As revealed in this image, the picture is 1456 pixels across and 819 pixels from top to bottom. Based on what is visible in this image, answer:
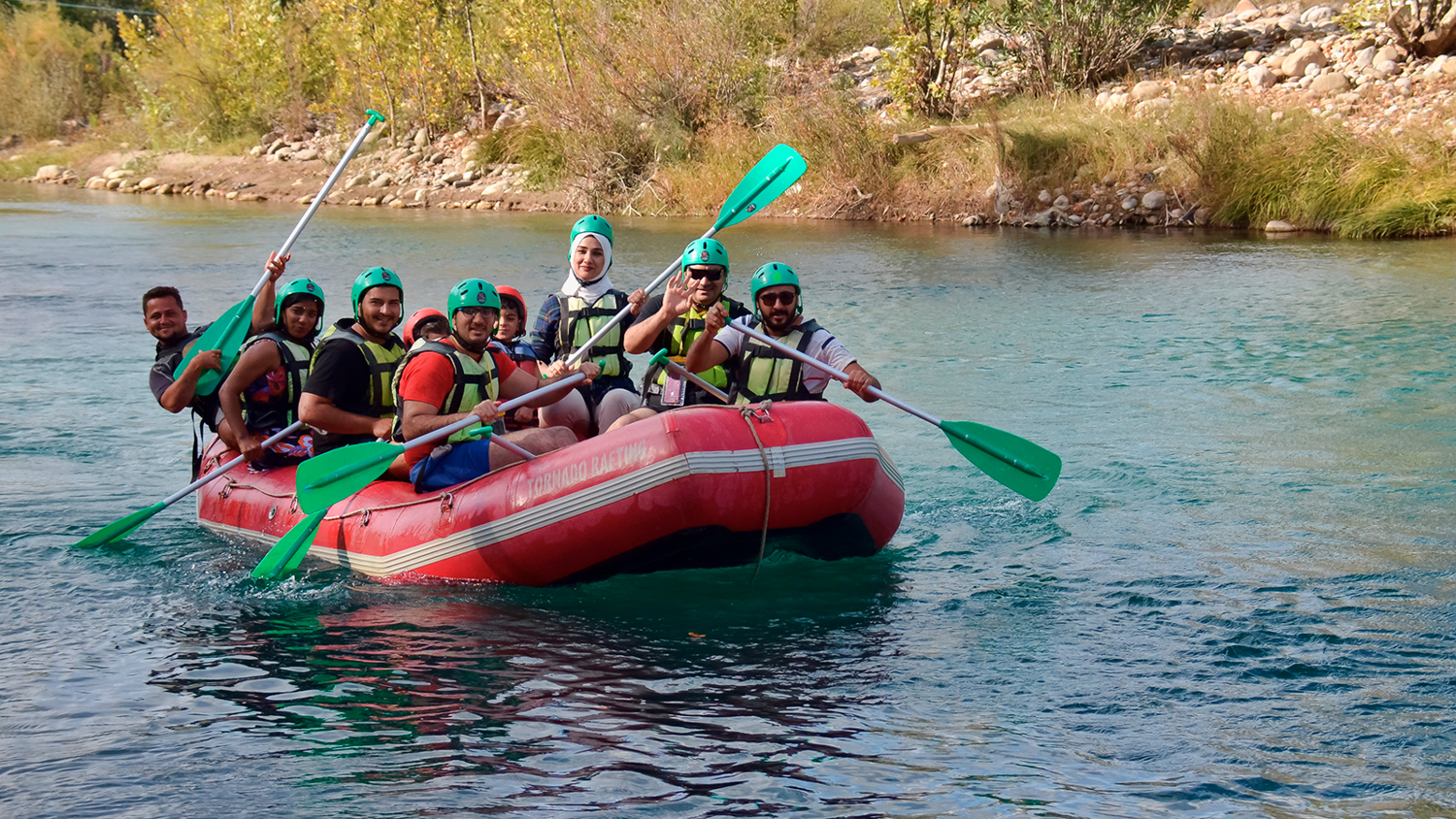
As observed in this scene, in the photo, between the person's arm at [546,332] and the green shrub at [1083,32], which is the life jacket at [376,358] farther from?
the green shrub at [1083,32]

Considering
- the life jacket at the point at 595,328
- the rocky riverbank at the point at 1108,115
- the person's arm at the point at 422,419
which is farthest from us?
the rocky riverbank at the point at 1108,115

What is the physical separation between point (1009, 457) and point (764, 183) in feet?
5.78

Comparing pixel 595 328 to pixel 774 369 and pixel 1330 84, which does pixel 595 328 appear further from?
pixel 1330 84

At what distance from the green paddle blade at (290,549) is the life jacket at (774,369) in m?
1.65

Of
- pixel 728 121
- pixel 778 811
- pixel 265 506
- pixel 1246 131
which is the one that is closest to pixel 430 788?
pixel 778 811

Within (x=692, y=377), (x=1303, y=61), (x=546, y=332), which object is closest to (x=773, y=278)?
(x=692, y=377)

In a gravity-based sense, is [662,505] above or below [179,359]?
below

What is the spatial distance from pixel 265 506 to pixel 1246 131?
42.7 feet

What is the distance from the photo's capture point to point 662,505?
4.25 metres

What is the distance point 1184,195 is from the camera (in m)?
15.9

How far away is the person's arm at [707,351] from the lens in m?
4.91

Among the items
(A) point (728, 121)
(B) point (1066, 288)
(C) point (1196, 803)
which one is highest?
(A) point (728, 121)

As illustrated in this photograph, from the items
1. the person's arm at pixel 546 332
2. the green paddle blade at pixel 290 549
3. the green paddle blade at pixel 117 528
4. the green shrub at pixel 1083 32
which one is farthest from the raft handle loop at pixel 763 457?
the green shrub at pixel 1083 32

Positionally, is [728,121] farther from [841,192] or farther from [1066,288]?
[1066,288]
